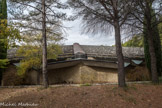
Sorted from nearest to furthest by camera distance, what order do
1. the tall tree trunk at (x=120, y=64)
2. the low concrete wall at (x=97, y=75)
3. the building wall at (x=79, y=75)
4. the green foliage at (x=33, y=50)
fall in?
the tall tree trunk at (x=120, y=64)
the green foliage at (x=33, y=50)
the building wall at (x=79, y=75)
the low concrete wall at (x=97, y=75)

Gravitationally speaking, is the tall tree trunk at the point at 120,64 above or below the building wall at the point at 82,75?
above

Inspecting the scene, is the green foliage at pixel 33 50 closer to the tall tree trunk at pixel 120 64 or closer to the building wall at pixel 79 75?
the building wall at pixel 79 75

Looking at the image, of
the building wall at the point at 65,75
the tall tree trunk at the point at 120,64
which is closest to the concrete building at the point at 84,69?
the building wall at the point at 65,75

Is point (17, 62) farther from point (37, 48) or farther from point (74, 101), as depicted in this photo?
point (74, 101)

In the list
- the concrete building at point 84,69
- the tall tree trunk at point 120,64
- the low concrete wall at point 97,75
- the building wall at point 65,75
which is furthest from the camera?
the building wall at point 65,75

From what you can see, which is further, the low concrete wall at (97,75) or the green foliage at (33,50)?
the low concrete wall at (97,75)

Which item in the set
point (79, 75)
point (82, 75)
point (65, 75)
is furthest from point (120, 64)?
point (65, 75)

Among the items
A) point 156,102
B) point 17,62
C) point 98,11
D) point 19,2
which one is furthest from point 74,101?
point 17,62

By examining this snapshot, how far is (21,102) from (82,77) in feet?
19.9

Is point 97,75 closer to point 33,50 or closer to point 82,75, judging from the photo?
point 82,75

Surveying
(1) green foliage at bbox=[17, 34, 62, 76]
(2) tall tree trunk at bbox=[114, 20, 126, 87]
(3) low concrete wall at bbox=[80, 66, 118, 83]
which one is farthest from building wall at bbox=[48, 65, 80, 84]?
(2) tall tree trunk at bbox=[114, 20, 126, 87]

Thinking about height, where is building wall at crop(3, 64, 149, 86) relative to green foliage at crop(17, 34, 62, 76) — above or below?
below

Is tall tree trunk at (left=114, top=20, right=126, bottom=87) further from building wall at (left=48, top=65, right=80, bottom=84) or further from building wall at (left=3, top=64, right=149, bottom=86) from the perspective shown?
building wall at (left=48, top=65, right=80, bottom=84)

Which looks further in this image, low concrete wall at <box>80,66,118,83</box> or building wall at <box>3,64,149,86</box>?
low concrete wall at <box>80,66,118,83</box>
